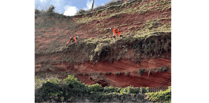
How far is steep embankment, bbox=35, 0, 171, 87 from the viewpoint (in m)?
8.16

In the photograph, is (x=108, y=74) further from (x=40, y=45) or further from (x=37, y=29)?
(x=37, y=29)

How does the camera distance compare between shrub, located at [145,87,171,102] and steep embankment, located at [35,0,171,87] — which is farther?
steep embankment, located at [35,0,171,87]

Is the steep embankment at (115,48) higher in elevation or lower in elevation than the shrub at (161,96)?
higher

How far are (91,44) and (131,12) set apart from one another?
3677 mm

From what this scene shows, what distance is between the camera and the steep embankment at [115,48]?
8156mm

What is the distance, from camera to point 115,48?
9.61 meters

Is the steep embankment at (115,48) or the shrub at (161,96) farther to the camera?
the steep embankment at (115,48)

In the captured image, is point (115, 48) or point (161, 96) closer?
point (161, 96)

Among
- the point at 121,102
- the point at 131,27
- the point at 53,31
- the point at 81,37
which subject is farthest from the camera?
the point at 53,31

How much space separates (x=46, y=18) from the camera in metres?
17.5

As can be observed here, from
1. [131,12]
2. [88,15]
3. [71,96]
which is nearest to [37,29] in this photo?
[88,15]

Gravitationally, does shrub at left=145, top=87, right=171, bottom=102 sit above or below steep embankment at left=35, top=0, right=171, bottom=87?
below

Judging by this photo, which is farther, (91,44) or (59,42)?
(59,42)

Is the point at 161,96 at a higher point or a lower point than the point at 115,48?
lower
